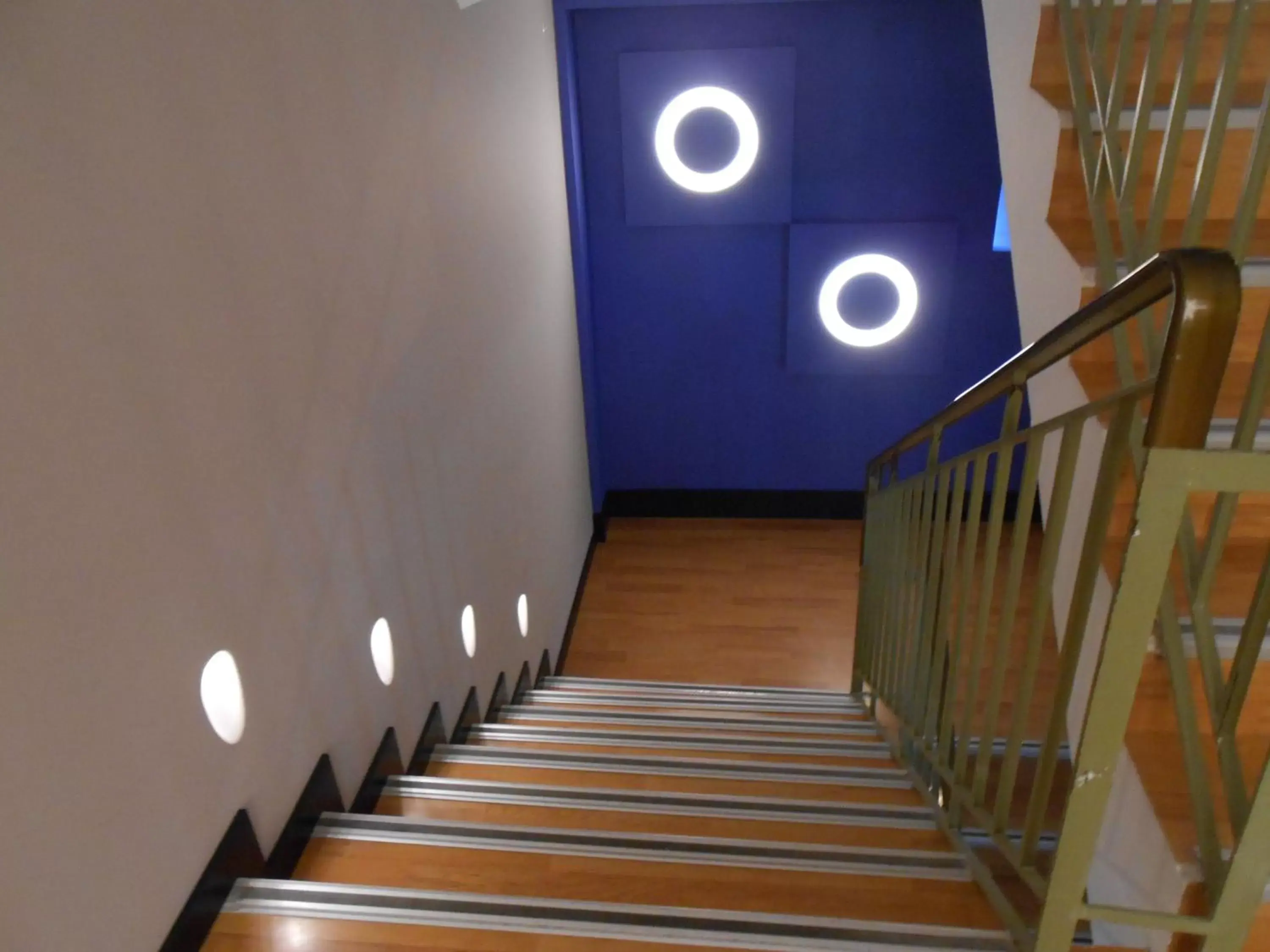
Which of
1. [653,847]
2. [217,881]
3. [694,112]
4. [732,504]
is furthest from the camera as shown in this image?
[732,504]

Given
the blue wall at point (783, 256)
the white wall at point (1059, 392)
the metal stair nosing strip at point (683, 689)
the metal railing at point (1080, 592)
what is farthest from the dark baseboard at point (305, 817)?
the blue wall at point (783, 256)

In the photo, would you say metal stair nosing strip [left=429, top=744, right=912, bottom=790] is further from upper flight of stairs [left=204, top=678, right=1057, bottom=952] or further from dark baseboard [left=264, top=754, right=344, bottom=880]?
dark baseboard [left=264, top=754, right=344, bottom=880]

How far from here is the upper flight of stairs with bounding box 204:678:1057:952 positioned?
131 cm

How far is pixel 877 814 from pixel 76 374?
1.74 meters

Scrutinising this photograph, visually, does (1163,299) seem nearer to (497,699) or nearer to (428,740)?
(428,740)

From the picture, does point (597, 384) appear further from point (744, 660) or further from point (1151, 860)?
point (1151, 860)

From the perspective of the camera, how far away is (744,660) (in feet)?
13.9

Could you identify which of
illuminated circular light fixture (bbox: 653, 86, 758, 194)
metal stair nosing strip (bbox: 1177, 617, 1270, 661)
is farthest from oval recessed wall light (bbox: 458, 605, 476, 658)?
illuminated circular light fixture (bbox: 653, 86, 758, 194)

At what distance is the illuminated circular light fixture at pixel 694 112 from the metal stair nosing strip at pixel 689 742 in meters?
2.89

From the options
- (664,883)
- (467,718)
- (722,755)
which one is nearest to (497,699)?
(467,718)

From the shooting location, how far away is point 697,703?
3201 millimetres

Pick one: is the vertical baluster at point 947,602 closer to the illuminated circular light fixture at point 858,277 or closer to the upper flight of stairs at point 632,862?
the upper flight of stairs at point 632,862

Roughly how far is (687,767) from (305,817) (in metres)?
0.96

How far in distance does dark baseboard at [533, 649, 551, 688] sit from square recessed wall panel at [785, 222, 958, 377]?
2.16 meters
